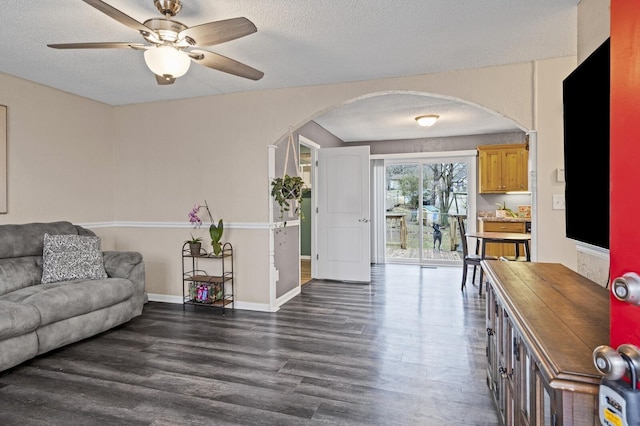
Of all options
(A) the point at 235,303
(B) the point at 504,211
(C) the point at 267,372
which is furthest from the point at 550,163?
(B) the point at 504,211

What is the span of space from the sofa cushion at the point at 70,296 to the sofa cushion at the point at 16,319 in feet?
0.19

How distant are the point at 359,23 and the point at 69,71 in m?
2.84

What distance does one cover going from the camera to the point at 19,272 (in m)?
3.21

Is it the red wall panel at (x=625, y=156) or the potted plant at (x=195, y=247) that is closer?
the red wall panel at (x=625, y=156)

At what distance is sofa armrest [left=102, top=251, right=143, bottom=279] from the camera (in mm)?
3627

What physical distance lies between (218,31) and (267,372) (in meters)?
2.27

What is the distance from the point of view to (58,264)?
3.37 metres

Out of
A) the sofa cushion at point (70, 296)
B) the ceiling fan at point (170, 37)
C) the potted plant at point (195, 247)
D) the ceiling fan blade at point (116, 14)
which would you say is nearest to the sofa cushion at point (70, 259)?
the sofa cushion at point (70, 296)

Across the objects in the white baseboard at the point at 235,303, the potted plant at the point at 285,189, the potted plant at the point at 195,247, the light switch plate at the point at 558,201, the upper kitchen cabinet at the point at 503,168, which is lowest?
the white baseboard at the point at 235,303

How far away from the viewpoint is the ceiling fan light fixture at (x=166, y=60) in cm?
218

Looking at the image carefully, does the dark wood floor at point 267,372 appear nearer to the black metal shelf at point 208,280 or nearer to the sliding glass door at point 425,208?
the black metal shelf at point 208,280

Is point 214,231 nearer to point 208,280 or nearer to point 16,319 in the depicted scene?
point 208,280

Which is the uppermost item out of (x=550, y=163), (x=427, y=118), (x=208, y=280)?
(x=427, y=118)

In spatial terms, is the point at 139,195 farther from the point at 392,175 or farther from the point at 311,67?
the point at 392,175
